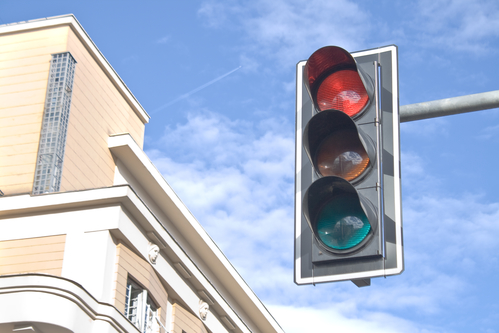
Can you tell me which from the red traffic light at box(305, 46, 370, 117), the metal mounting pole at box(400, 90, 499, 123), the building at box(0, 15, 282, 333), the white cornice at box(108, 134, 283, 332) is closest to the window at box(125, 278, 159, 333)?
the building at box(0, 15, 282, 333)

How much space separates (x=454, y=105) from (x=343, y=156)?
2.40ft

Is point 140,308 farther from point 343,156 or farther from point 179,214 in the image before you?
point 343,156

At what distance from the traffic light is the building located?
13684mm

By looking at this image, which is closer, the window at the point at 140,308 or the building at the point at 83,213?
the building at the point at 83,213

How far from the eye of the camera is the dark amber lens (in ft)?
14.0

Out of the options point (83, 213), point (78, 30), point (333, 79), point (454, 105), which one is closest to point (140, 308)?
point (83, 213)

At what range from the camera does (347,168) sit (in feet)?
14.2

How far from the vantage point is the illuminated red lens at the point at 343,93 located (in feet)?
14.7

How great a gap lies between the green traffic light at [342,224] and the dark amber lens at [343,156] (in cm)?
16

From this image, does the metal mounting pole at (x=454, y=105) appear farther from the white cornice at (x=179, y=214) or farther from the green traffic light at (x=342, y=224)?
the white cornice at (x=179, y=214)

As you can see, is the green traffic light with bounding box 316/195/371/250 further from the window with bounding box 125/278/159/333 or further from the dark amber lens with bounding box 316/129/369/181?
the window with bounding box 125/278/159/333

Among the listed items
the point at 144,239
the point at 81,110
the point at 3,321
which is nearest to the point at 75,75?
the point at 81,110

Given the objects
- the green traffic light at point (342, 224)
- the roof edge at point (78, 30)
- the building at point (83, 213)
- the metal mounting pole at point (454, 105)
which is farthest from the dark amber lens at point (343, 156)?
the roof edge at point (78, 30)

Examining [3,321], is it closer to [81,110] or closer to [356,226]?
[81,110]
